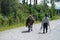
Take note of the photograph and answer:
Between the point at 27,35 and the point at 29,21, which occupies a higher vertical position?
the point at 29,21

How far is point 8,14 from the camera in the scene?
36.8m

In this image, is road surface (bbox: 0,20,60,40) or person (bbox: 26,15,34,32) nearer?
road surface (bbox: 0,20,60,40)

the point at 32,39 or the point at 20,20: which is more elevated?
the point at 32,39

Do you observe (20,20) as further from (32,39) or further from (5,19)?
(32,39)

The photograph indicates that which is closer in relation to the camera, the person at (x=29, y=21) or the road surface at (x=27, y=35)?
the road surface at (x=27, y=35)

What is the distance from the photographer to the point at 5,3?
3600 cm

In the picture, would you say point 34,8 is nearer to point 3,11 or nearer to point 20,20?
point 20,20

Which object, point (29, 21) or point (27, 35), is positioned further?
point (29, 21)

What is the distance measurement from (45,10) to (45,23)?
3392cm

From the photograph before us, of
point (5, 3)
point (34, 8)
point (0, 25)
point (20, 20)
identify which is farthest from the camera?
point (34, 8)

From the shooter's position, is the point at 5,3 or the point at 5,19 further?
the point at 5,3

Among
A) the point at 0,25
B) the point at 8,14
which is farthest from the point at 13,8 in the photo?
the point at 0,25

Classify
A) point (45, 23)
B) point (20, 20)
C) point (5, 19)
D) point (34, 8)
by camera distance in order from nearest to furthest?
point (45, 23)
point (5, 19)
point (20, 20)
point (34, 8)

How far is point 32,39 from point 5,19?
14.7m
